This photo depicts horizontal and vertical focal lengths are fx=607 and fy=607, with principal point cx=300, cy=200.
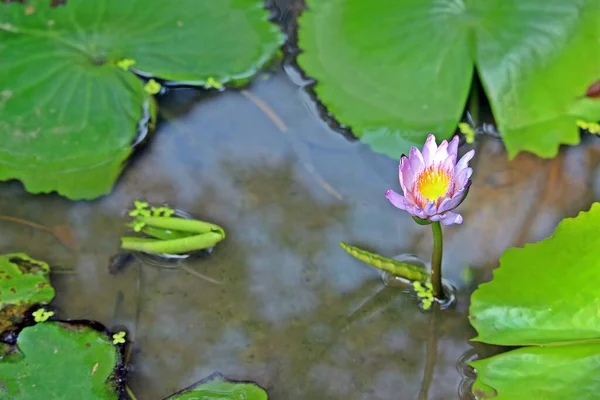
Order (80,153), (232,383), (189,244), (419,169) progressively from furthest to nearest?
(80,153) < (189,244) < (232,383) < (419,169)

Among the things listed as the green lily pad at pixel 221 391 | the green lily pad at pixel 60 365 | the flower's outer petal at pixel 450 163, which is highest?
the flower's outer petal at pixel 450 163

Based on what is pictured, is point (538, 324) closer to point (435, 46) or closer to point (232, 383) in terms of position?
point (232, 383)

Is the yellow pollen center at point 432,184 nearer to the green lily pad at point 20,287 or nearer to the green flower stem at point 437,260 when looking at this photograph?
the green flower stem at point 437,260

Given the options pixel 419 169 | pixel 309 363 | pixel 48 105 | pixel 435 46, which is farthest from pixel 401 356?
pixel 48 105

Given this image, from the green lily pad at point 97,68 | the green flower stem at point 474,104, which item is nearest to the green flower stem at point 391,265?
the green flower stem at point 474,104

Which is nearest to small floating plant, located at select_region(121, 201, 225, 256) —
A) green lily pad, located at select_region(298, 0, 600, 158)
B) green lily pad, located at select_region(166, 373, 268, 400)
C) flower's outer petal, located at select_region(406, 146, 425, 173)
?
green lily pad, located at select_region(166, 373, 268, 400)

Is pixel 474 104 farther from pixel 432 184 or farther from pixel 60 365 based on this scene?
pixel 60 365
